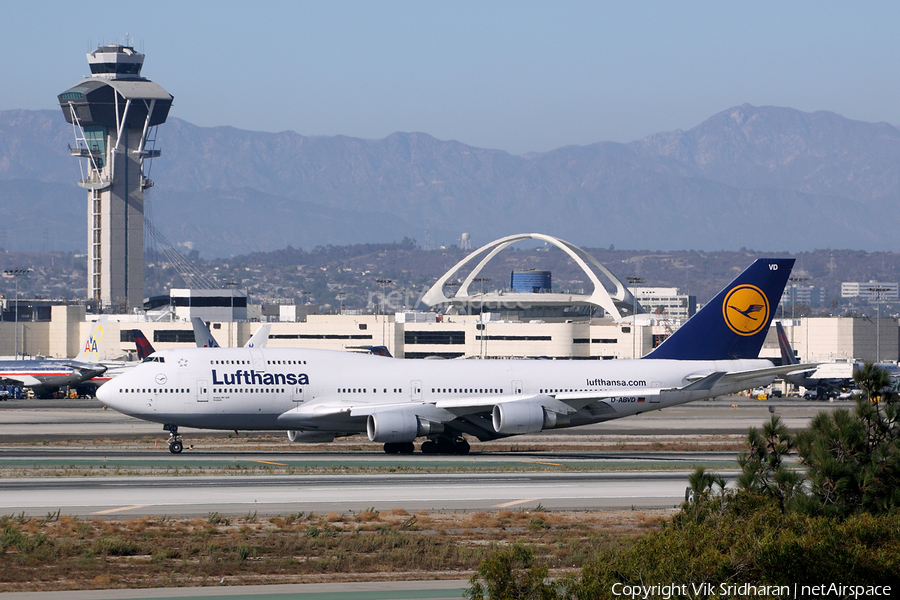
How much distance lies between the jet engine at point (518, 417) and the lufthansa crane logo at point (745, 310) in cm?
1179

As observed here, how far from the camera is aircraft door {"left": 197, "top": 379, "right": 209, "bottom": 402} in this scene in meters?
50.5

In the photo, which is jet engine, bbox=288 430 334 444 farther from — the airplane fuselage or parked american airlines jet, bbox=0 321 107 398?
parked american airlines jet, bbox=0 321 107 398

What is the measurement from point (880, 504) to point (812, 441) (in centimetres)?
180

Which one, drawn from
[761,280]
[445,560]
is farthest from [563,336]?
[445,560]

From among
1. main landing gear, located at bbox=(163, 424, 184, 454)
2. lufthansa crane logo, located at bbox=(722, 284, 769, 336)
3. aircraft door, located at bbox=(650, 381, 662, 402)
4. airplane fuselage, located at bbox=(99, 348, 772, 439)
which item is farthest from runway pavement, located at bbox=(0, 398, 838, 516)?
lufthansa crane logo, located at bbox=(722, 284, 769, 336)

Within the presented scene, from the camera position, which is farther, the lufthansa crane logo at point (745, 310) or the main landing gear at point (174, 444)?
the lufthansa crane logo at point (745, 310)

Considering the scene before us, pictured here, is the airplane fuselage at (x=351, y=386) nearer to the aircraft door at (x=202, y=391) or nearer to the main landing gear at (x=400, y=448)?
the aircraft door at (x=202, y=391)

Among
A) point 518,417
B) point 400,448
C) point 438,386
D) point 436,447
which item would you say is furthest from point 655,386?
point 400,448

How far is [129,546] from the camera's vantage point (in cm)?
2648

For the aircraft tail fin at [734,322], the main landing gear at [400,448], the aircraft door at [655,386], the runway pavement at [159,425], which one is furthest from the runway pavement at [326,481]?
the runway pavement at [159,425]

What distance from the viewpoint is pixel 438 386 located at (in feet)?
176

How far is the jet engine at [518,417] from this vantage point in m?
51.6

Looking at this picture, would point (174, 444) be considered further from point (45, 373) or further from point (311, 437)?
point (45, 373)

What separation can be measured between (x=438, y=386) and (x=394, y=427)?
4.08m
